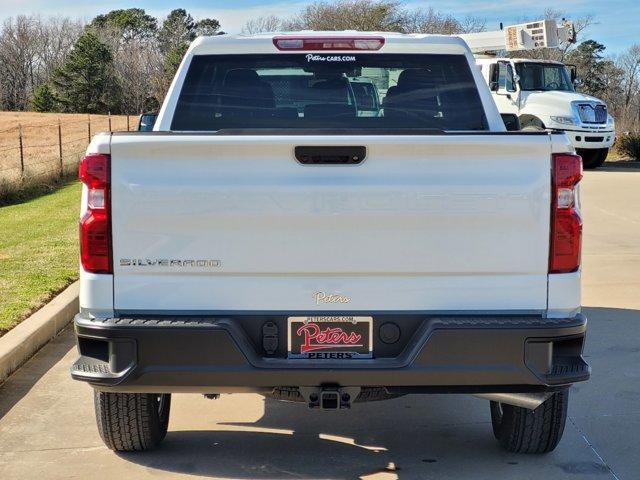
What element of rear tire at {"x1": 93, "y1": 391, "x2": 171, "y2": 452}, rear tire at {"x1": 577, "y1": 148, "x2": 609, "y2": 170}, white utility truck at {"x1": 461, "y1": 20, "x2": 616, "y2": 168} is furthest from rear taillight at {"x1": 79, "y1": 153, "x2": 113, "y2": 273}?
rear tire at {"x1": 577, "y1": 148, "x2": 609, "y2": 170}

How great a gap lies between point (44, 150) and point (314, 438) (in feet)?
109

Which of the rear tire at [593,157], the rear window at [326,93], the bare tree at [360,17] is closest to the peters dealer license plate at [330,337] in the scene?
the rear window at [326,93]

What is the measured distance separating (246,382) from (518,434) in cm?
150

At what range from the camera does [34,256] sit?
9.91 metres

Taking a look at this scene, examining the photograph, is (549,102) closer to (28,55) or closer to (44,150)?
(44,150)

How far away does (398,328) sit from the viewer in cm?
377

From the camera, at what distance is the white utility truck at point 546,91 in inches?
926

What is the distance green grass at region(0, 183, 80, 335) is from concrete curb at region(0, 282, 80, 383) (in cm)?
9

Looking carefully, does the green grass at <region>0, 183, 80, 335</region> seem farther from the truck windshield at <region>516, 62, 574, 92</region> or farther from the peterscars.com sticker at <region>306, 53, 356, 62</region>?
the truck windshield at <region>516, 62, 574, 92</region>

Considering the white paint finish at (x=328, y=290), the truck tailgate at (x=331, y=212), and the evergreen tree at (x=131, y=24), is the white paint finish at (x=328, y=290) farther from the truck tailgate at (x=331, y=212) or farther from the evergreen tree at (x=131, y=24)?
the evergreen tree at (x=131, y=24)

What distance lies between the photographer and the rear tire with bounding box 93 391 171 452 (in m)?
4.35

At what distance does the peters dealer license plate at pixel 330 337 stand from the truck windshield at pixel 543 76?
2130 centimetres

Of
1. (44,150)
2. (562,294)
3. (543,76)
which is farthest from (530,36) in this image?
(562,294)

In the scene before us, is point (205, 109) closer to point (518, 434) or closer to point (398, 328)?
point (398, 328)
